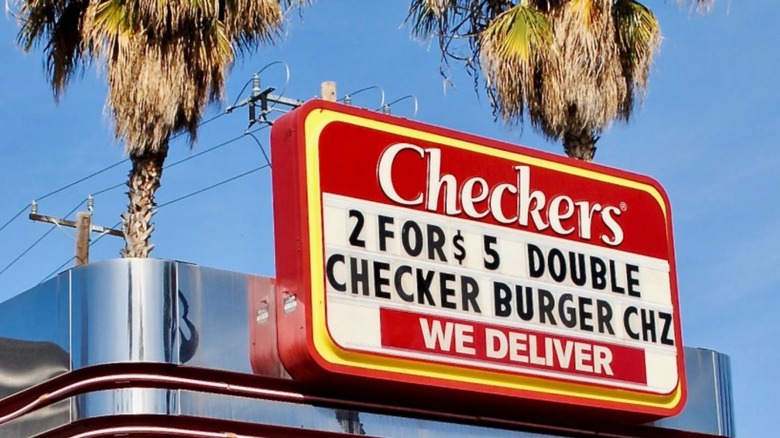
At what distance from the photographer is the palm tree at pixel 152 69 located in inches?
761

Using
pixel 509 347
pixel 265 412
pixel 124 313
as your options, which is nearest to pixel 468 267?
pixel 509 347

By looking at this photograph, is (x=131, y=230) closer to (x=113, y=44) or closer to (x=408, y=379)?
(x=113, y=44)

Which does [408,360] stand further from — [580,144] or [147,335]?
[580,144]

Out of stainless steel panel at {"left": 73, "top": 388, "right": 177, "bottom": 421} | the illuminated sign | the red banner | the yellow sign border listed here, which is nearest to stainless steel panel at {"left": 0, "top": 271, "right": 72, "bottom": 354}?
stainless steel panel at {"left": 73, "top": 388, "right": 177, "bottom": 421}

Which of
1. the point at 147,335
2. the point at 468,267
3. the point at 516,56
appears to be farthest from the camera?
the point at 516,56

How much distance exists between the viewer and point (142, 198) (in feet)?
63.2

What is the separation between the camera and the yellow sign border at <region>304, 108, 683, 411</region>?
51.5 feet

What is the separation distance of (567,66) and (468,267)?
512cm

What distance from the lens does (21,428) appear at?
1585 centimetres

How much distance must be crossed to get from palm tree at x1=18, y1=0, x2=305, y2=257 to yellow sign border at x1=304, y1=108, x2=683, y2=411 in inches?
141

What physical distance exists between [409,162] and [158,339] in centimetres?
321

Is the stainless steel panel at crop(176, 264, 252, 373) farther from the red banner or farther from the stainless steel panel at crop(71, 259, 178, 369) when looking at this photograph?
the red banner

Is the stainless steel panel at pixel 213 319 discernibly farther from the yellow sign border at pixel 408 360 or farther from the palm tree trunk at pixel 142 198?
the palm tree trunk at pixel 142 198

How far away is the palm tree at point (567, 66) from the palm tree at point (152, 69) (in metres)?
3.47
